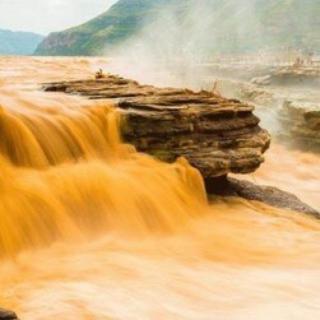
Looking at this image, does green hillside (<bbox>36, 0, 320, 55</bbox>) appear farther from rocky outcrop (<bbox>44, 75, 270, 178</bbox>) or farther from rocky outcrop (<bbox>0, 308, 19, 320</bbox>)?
rocky outcrop (<bbox>0, 308, 19, 320</bbox>)

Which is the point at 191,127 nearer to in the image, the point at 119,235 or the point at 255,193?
the point at 255,193

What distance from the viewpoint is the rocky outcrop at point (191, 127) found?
1159 cm

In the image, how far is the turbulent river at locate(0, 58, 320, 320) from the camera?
647 cm

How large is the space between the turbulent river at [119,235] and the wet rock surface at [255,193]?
0.43 meters

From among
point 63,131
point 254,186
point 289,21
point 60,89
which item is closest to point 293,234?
point 254,186

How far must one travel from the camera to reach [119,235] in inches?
363

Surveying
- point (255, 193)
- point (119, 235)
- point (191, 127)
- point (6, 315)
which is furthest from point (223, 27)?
point (6, 315)

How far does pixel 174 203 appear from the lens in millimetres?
10820

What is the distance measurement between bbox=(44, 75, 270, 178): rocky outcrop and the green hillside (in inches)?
3235

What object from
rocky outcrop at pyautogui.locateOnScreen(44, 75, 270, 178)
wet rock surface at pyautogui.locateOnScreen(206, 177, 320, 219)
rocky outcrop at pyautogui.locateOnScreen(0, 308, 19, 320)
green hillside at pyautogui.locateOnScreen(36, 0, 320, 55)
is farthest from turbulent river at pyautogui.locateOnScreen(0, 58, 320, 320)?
green hillside at pyautogui.locateOnScreen(36, 0, 320, 55)

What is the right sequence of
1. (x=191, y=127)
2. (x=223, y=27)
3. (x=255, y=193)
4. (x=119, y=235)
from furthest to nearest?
(x=223, y=27), (x=255, y=193), (x=191, y=127), (x=119, y=235)

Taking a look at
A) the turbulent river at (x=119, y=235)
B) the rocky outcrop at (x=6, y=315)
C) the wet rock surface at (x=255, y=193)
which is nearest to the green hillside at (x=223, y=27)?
the wet rock surface at (x=255, y=193)

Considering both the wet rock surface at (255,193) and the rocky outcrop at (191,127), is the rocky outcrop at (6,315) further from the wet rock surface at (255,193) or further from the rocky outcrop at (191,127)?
the wet rock surface at (255,193)

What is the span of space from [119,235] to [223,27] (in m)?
129
